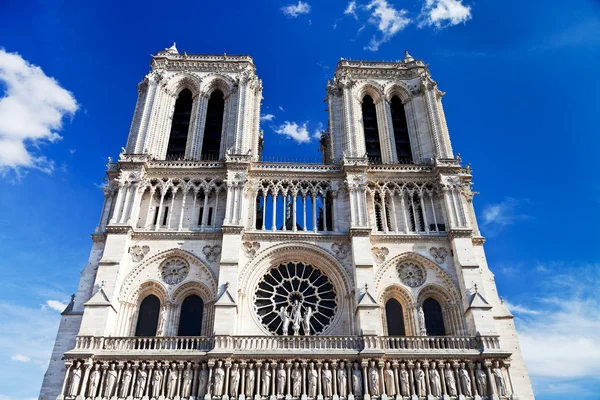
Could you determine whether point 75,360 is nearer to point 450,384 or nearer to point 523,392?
point 450,384

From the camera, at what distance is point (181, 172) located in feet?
84.6

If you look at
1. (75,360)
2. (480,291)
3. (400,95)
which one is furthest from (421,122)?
(75,360)

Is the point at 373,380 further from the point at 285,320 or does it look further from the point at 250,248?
the point at 250,248

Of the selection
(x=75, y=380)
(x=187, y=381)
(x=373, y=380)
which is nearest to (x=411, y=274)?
(x=373, y=380)

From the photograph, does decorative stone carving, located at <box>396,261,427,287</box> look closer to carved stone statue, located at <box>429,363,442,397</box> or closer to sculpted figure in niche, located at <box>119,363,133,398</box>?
carved stone statue, located at <box>429,363,442,397</box>

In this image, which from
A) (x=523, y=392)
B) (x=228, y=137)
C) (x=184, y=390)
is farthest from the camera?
(x=228, y=137)

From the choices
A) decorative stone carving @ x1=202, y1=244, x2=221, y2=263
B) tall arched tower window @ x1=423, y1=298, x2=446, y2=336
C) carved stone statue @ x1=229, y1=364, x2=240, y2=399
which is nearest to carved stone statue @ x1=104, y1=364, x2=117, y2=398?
carved stone statue @ x1=229, y1=364, x2=240, y2=399

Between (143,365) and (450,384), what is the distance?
1220 cm

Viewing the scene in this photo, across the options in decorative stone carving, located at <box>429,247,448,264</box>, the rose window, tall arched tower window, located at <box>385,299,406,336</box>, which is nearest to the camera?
the rose window

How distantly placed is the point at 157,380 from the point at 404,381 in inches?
382

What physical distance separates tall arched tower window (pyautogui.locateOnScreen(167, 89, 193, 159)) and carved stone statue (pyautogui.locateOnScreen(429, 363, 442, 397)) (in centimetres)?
1756

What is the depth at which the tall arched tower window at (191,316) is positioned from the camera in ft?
72.3

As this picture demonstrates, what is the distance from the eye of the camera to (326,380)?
756 inches

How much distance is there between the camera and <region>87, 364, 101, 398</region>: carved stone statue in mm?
18703
